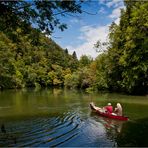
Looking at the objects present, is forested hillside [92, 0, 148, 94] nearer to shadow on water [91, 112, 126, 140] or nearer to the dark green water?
shadow on water [91, 112, 126, 140]

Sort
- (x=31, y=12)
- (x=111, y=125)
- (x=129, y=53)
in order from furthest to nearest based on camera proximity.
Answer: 1. (x=129, y=53)
2. (x=111, y=125)
3. (x=31, y=12)

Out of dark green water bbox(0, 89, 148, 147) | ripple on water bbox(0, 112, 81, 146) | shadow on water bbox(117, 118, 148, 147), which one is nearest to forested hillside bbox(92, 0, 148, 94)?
dark green water bbox(0, 89, 148, 147)

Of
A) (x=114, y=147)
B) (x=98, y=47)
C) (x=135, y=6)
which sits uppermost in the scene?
(x=135, y=6)

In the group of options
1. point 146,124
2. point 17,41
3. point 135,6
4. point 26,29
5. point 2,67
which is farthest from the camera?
point 2,67

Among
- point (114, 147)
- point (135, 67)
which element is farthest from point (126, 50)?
point (114, 147)

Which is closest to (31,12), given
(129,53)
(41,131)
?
(41,131)

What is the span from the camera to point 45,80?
372 ft

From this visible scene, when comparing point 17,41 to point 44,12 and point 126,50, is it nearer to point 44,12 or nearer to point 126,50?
point 44,12

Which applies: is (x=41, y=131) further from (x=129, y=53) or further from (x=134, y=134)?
(x=129, y=53)

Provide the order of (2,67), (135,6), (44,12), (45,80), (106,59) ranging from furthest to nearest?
1. (45,80)
2. (2,67)
3. (106,59)
4. (135,6)
5. (44,12)

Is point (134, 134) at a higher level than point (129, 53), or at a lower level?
lower

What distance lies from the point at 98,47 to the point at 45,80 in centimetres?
5828

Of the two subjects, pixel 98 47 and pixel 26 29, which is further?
pixel 98 47

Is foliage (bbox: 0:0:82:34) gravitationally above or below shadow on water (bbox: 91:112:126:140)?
above
